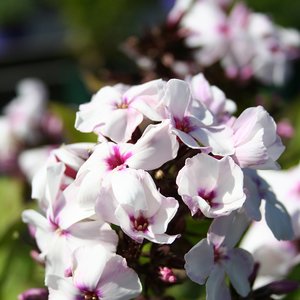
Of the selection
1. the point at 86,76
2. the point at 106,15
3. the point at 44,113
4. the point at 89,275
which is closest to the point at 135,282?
the point at 89,275

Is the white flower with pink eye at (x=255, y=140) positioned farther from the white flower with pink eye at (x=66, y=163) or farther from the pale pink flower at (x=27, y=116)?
the pale pink flower at (x=27, y=116)

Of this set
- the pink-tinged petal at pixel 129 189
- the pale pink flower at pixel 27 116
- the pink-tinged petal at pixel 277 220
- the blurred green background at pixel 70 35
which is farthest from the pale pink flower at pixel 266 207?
the blurred green background at pixel 70 35

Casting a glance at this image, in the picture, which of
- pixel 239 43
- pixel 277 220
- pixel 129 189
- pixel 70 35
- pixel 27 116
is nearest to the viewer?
pixel 129 189

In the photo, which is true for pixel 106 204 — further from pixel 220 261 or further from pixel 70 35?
pixel 70 35

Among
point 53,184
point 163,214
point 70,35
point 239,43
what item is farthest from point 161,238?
point 70,35

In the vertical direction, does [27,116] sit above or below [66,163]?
below

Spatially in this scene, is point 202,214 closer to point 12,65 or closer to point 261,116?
point 261,116

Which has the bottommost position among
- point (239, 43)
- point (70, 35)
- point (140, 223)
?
point (70, 35)
